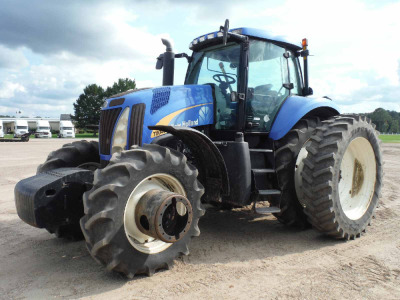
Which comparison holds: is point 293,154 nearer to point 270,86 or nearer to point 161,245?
point 270,86

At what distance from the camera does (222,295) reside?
3127 millimetres

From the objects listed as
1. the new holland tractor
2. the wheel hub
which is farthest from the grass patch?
the wheel hub

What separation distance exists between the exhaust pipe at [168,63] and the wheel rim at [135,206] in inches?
86.6

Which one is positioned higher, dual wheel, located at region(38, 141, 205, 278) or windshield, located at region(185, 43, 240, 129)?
windshield, located at region(185, 43, 240, 129)

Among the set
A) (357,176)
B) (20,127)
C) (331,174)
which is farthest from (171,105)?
(20,127)

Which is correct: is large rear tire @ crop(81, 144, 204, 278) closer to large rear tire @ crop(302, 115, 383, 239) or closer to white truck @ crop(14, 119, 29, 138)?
large rear tire @ crop(302, 115, 383, 239)

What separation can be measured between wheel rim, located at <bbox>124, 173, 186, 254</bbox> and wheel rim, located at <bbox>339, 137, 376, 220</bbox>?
2.73 meters

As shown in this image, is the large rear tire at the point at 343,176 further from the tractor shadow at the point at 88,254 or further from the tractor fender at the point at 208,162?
the tractor fender at the point at 208,162

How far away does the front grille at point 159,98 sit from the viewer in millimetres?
4269

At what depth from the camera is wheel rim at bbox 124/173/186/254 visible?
3422mm

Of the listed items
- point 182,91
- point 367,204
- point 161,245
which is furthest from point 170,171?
point 367,204

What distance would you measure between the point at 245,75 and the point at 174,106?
1.09m

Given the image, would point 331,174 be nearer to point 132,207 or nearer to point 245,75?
point 245,75

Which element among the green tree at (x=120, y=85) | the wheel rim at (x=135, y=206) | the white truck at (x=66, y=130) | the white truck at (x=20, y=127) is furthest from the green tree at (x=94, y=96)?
the wheel rim at (x=135, y=206)
